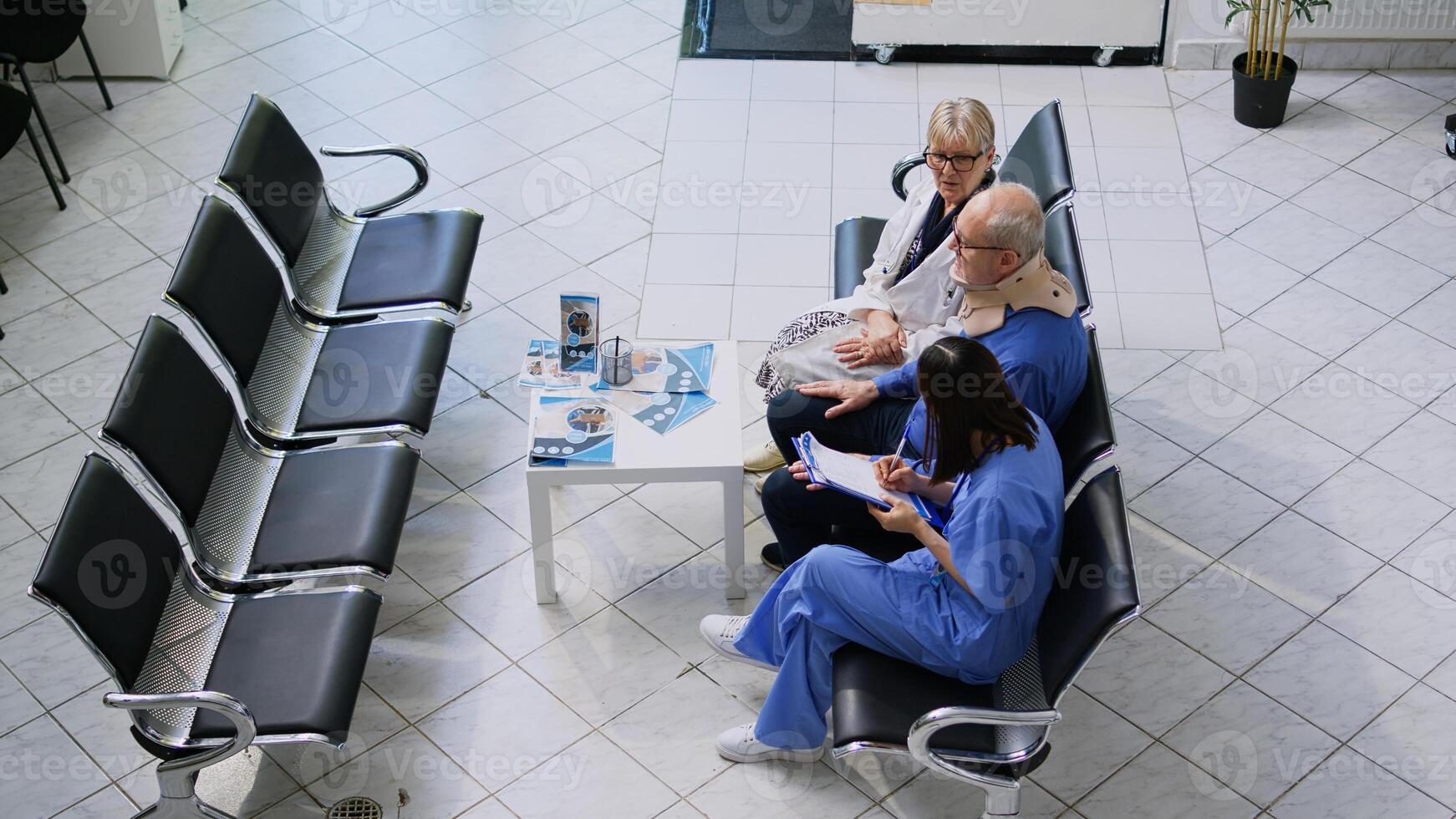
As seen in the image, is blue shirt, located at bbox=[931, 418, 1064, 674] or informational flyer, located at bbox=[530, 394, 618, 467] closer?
blue shirt, located at bbox=[931, 418, 1064, 674]

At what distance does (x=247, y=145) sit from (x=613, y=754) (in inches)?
90.5

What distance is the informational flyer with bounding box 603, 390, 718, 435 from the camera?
13.4 ft

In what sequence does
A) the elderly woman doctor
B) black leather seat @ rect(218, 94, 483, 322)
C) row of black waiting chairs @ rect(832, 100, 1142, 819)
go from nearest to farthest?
1. row of black waiting chairs @ rect(832, 100, 1142, 819)
2. the elderly woman doctor
3. black leather seat @ rect(218, 94, 483, 322)

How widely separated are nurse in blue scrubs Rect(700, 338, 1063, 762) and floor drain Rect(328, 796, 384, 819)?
43.7 inches

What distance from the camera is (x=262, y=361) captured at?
4297 mm

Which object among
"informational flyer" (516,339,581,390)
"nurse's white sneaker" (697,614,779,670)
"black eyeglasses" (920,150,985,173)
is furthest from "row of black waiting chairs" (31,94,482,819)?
"black eyeglasses" (920,150,985,173)

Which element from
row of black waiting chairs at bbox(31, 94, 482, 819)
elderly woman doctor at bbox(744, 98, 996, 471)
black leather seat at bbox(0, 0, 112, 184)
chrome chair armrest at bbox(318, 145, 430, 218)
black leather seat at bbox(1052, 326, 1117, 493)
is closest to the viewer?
row of black waiting chairs at bbox(31, 94, 482, 819)

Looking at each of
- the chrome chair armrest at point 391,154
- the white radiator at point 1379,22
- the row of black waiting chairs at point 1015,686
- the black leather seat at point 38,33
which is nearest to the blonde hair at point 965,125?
the row of black waiting chairs at point 1015,686

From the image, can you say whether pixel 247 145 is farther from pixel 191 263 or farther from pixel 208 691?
pixel 208 691

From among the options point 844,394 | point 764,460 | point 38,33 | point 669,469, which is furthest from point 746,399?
point 38,33

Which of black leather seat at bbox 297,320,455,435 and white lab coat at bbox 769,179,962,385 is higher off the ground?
white lab coat at bbox 769,179,962,385

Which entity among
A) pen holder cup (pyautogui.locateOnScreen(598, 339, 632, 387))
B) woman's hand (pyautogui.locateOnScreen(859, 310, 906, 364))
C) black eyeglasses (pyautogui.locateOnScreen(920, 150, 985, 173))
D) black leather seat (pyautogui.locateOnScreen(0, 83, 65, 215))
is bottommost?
pen holder cup (pyautogui.locateOnScreen(598, 339, 632, 387))

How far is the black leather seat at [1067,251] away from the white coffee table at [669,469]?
104 cm

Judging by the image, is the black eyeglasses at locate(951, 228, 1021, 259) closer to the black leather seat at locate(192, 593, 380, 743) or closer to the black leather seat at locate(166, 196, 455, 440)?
the black leather seat at locate(166, 196, 455, 440)
